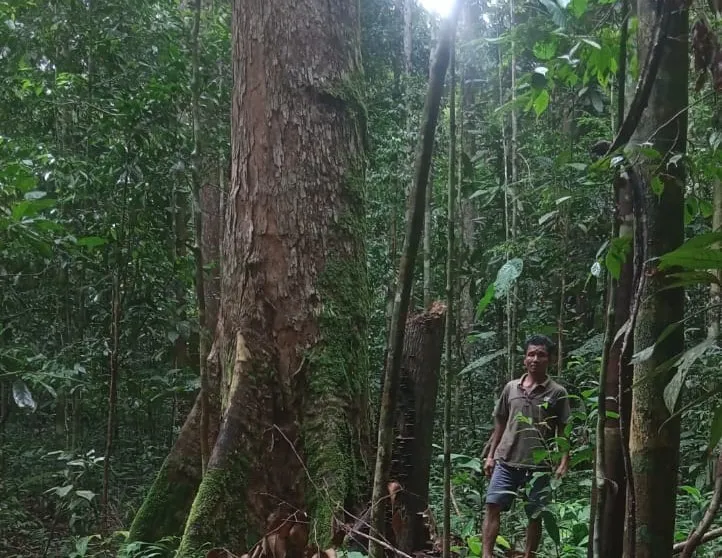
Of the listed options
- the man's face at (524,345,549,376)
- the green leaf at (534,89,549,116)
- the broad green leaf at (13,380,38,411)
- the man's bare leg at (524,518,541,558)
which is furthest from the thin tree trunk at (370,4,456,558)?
the man's face at (524,345,549,376)

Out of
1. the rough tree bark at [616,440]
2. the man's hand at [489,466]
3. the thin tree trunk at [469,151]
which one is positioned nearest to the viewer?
the rough tree bark at [616,440]

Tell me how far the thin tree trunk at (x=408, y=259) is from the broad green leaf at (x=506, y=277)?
0.55 metres

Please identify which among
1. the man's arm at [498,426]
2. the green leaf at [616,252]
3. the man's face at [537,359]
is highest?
the green leaf at [616,252]

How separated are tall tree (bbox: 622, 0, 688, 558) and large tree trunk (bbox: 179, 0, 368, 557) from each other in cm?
169

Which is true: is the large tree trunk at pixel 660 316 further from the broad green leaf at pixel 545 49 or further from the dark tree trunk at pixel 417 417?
the dark tree trunk at pixel 417 417

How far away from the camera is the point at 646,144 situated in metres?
1.40

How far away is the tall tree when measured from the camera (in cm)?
142

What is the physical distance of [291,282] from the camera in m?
3.34

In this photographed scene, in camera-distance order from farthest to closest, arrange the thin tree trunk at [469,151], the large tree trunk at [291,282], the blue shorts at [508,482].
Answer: the thin tree trunk at [469,151]
the blue shorts at [508,482]
the large tree trunk at [291,282]

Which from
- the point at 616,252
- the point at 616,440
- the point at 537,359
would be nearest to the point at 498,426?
the point at 537,359

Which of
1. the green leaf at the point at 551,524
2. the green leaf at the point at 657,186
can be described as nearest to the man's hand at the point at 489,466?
the green leaf at the point at 551,524

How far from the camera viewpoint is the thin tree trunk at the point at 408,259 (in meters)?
1.35

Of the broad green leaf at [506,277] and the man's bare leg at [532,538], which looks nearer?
the broad green leaf at [506,277]

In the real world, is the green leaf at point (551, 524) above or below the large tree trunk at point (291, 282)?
below
